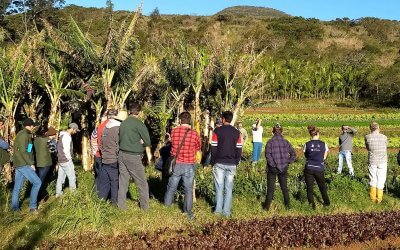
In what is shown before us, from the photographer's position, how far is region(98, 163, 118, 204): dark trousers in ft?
28.6

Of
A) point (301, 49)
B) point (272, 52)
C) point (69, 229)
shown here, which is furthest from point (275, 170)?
point (301, 49)

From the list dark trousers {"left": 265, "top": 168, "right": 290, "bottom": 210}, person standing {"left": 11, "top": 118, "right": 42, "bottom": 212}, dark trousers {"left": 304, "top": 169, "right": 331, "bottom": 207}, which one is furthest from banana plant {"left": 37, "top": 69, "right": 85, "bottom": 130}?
dark trousers {"left": 304, "top": 169, "right": 331, "bottom": 207}

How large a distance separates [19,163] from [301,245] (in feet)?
17.1

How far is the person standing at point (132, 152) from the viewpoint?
8.26 m

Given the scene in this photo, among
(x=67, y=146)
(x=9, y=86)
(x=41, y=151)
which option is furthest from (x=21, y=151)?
(x=9, y=86)

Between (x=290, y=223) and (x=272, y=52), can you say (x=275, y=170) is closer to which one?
(x=290, y=223)

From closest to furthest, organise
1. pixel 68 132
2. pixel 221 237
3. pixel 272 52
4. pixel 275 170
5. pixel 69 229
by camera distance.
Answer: pixel 221 237
pixel 69 229
pixel 275 170
pixel 68 132
pixel 272 52

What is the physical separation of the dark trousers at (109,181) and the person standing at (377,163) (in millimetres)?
5374

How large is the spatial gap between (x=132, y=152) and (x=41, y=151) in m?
2.11

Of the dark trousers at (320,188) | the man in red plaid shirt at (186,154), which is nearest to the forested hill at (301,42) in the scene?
the man in red plaid shirt at (186,154)

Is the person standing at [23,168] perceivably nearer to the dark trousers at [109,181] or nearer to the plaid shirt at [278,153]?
the dark trousers at [109,181]

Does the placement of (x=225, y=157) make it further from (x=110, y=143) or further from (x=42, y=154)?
(x=42, y=154)

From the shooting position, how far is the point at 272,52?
3455 inches

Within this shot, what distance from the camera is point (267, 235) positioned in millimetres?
6949
